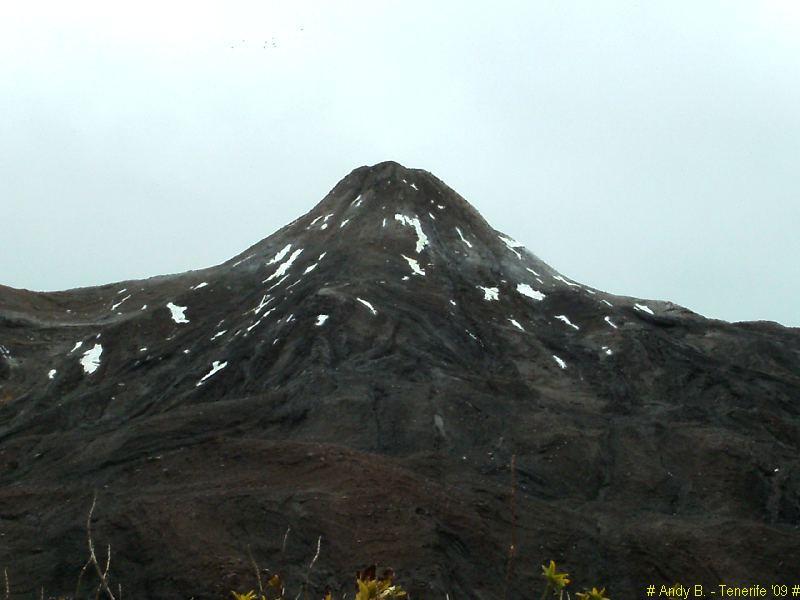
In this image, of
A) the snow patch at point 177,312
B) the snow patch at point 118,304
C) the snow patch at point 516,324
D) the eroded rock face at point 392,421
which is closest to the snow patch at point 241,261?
the eroded rock face at point 392,421

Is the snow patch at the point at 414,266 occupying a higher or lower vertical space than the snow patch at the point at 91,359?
higher

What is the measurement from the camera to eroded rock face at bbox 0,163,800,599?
83.1 ft

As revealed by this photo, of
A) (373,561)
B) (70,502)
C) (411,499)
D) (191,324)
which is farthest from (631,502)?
(191,324)

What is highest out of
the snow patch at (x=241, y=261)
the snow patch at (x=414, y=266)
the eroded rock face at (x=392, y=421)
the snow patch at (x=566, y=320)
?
the snow patch at (x=241, y=261)

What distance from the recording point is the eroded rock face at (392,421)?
2534 centimetres

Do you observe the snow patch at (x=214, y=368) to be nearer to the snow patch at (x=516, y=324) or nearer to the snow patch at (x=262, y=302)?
the snow patch at (x=262, y=302)

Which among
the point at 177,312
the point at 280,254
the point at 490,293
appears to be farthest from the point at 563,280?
the point at 177,312

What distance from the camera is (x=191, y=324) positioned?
1881 inches

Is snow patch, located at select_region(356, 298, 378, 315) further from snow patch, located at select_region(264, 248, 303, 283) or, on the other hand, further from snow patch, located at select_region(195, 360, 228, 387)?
snow patch, located at select_region(264, 248, 303, 283)

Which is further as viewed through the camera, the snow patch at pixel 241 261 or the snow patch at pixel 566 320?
the snow patch at pixel 241 261

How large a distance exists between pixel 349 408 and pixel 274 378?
5.30 meters

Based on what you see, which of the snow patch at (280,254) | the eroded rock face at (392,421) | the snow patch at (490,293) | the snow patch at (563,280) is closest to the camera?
the eroded rock face at (392,421)

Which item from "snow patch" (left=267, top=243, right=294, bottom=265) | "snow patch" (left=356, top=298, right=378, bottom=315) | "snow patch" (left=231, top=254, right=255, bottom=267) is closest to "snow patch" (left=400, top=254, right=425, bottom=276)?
"snow patch" (left=356, top=298, right=378, bottom=315)

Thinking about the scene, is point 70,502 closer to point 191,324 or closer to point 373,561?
point 373,561
